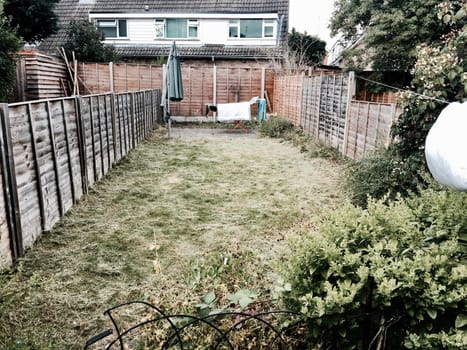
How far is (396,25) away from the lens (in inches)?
493

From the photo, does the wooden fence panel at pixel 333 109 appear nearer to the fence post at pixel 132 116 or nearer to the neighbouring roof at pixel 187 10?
the fence post at pixel 132 116

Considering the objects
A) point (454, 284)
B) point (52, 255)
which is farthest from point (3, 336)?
point (454, 284)

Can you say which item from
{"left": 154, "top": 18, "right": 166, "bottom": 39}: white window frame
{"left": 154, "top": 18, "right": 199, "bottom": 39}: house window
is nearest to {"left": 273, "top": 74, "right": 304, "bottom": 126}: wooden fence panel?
{"left": 154, "top": 18, "right": 199, "bottom": 39}: house window

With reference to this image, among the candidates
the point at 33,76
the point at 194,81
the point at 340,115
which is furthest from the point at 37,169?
the point at 194,81

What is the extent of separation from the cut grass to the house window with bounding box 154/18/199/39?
13424mm

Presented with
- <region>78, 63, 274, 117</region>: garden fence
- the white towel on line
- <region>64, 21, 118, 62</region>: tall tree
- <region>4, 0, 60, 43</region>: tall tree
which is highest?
<region>4, 0, 60, 43</region>: tall tree

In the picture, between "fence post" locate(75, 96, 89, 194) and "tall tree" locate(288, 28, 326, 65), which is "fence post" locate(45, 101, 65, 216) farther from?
"tall tree" locate(288, 28, 326, 65)

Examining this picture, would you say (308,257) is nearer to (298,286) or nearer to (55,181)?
(298,286)

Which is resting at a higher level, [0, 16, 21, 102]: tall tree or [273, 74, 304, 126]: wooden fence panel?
[0, 16, 21, 102]: tall tree

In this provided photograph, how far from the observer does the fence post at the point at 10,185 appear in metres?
2.76

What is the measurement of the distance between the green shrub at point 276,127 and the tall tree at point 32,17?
9711mm

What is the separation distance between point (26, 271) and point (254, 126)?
32.7ft

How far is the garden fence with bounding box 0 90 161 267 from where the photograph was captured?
9.29ft

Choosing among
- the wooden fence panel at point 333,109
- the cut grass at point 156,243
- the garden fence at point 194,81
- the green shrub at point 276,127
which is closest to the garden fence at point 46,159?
the cut grass at point 156,243
